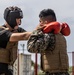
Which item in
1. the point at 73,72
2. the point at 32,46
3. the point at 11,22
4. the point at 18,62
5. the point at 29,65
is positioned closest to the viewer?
the point at 32,46

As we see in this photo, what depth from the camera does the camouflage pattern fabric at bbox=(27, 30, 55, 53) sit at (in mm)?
4605

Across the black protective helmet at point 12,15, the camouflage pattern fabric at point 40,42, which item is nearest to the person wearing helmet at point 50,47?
the camouflage pattern fabric at point 40,42

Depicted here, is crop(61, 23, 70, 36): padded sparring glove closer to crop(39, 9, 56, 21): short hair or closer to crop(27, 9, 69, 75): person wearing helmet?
crop(27, 9, 69, 75): person wearing helmet

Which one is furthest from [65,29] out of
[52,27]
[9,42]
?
[9,42]

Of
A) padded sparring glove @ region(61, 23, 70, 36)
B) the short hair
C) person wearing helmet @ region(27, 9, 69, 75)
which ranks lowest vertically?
person wearing helmet @ region(27, 9, 69, 75)

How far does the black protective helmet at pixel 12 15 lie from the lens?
5.13 m

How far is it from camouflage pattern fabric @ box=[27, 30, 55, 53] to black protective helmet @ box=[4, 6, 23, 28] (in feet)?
1.84

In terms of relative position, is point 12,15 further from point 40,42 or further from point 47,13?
point 40,42

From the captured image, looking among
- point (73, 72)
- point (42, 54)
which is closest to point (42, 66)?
point (42, 54)

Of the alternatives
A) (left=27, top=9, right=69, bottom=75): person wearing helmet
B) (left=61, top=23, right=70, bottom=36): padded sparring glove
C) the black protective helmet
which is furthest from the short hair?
the black protective helmet

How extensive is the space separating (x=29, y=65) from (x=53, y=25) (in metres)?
5.78

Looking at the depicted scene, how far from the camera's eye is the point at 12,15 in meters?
5.15

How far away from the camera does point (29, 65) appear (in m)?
10.3

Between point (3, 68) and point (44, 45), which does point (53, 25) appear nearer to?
point (44, 45)
